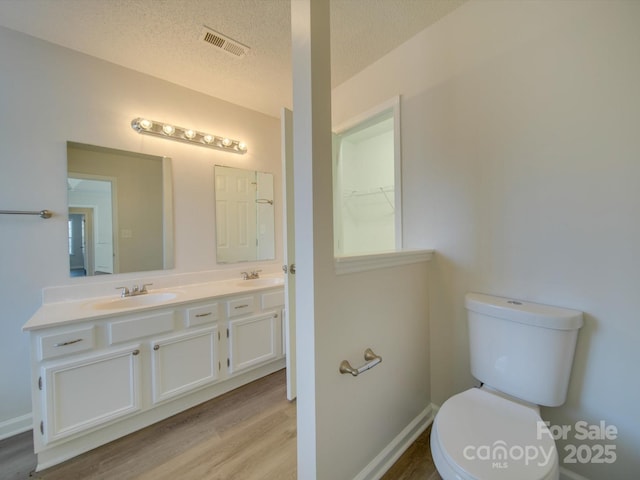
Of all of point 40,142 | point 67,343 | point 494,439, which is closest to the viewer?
point 494,439

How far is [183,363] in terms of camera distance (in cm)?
171

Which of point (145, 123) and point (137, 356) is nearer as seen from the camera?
point (137, 356)

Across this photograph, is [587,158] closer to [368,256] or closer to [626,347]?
[626,347]

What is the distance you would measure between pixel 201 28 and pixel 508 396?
2.64 meters

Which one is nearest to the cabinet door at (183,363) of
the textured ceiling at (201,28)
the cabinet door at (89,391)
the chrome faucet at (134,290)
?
the cabinet door at (89,391)

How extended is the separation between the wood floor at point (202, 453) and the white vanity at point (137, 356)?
97mm

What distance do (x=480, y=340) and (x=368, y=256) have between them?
28.8 inches

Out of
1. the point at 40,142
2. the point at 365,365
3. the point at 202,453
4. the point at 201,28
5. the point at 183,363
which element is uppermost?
the point at 201,28

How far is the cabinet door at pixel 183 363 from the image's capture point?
5.29 ft

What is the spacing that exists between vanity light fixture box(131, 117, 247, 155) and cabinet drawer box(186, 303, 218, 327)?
1.44 metres

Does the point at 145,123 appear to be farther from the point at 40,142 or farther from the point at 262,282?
the point at 262,282

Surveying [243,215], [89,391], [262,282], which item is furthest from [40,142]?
[262,282]

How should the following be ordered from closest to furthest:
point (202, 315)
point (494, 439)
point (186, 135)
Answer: point (494, 439) → point (202, 315) → point (186, 135)

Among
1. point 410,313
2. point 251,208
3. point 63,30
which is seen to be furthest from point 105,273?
point 410,313
